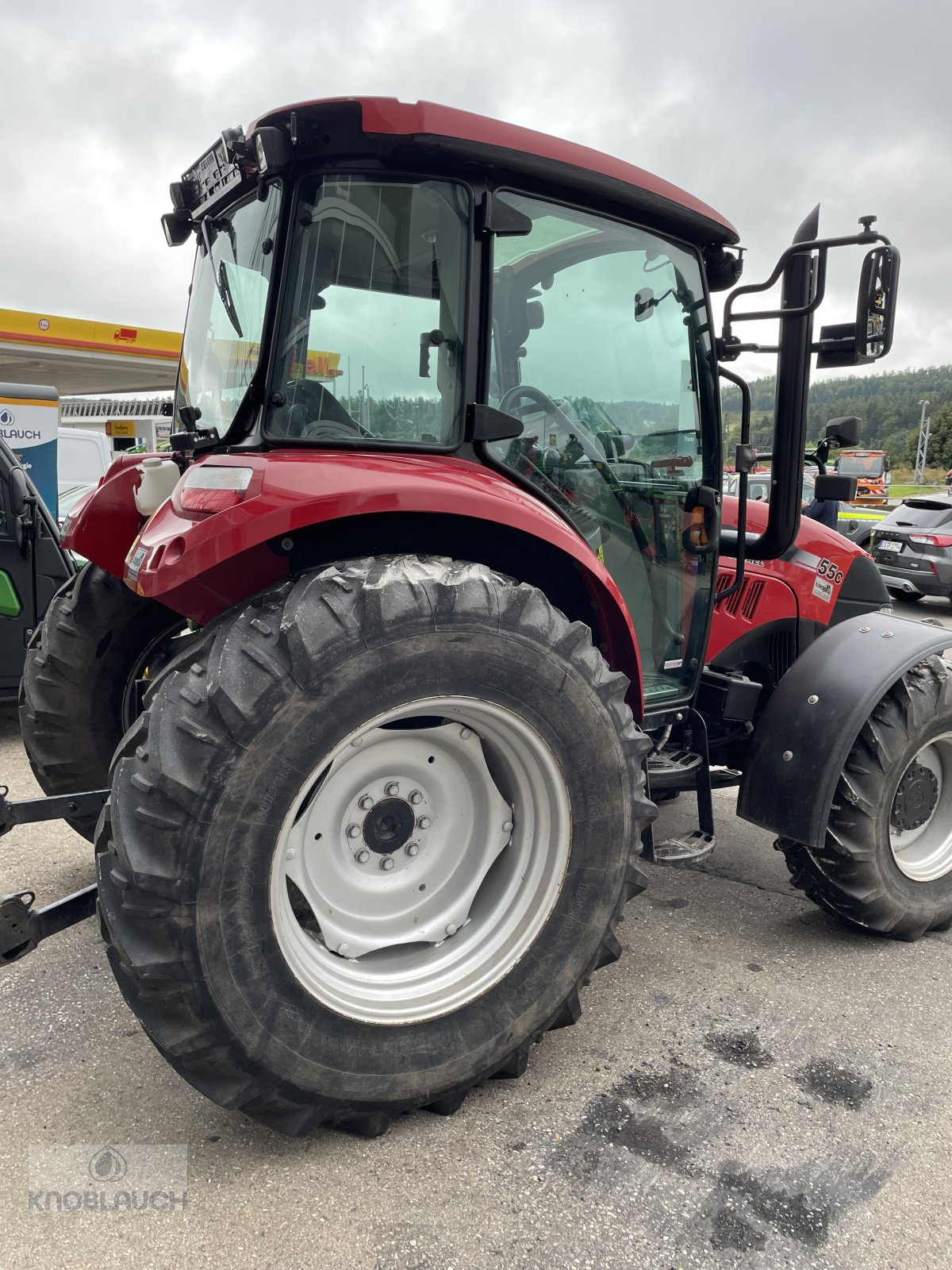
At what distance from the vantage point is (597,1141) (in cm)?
208

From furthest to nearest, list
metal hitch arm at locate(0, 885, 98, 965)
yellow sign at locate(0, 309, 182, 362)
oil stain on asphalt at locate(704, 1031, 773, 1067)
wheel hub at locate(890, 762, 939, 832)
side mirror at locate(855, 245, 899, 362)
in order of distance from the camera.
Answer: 1. yellow sign at locate(0, 309, 182, 362)
2. wheel hub at locate(890, 762, 939, 832)
3. side mirror at locate(855, 245, 899, 362)
4. oil stain on asphalt at locate(704, 1031, 773, 1067)
5. metal hitch arm at locate(0, 885, 98, 965)

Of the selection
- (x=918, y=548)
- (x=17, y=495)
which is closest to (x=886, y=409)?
(x=918, y=548)

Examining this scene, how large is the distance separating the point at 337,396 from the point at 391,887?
1.23m

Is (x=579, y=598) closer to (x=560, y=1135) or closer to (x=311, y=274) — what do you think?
(x=311, y=274)

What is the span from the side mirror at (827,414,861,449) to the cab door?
4489mm

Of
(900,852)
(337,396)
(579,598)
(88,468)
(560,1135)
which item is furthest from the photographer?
(88,468)

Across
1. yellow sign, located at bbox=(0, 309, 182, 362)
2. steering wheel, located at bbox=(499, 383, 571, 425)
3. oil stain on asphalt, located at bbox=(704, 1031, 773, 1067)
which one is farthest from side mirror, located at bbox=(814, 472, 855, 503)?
yellow sign, located at bbox=(0, 309, 182, 362)

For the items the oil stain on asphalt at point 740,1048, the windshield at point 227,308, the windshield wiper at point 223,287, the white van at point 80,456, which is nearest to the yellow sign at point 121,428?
the white van at point 80,456

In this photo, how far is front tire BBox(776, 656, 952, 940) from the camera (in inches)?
115

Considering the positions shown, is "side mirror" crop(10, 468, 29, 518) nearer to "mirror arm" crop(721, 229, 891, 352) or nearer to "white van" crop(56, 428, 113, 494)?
"mirror arm" crop(721, 229, 891, 352)

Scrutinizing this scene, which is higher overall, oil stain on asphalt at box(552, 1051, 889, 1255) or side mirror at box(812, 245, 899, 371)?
side mirror at box(812, 245, 899, 371)

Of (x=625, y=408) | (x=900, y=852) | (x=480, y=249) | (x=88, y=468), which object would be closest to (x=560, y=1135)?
(x=900, y=852)

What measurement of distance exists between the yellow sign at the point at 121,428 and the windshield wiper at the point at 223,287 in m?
16.5

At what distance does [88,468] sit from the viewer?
12.5 m
